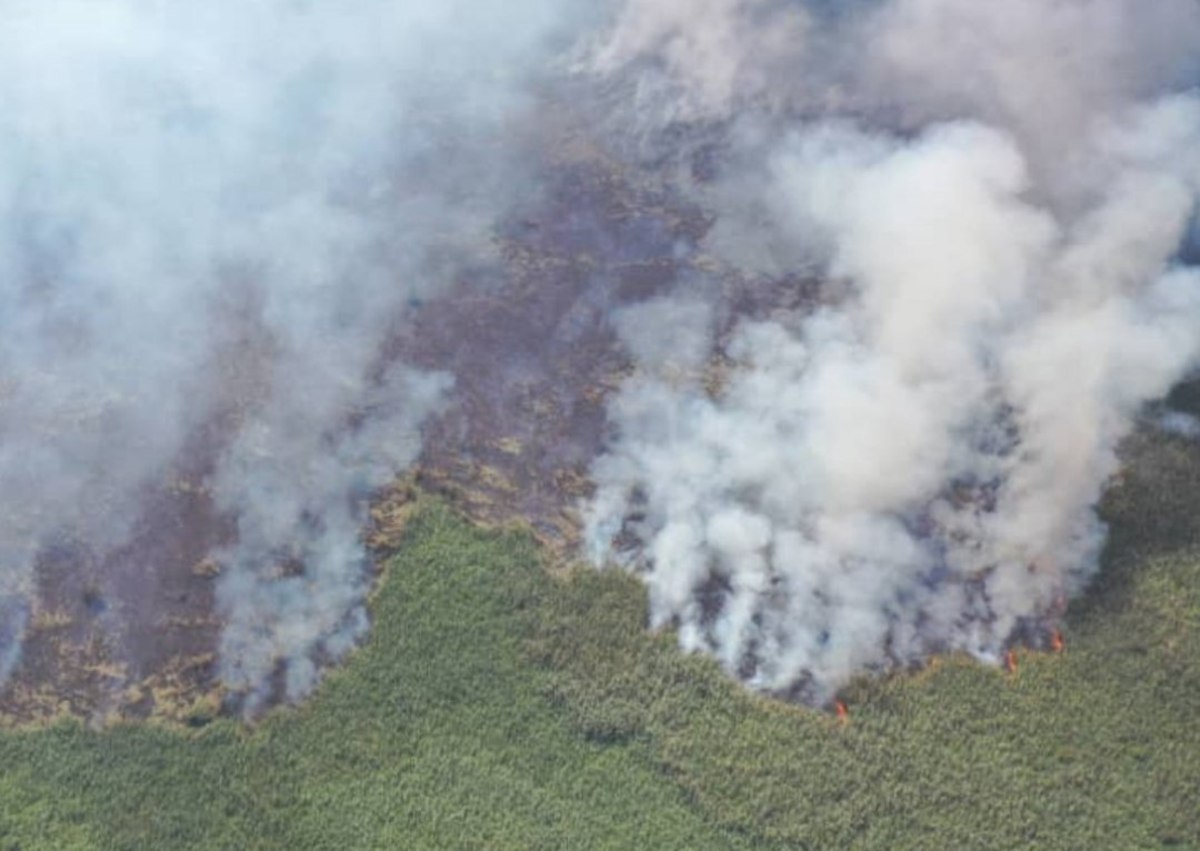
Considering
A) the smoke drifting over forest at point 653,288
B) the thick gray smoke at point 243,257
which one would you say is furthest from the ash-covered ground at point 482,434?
the thick gray smoke at point 243,257

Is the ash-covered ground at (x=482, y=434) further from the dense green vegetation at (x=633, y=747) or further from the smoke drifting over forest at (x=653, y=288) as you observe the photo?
the dense green vegetation at (x=633, y=747)

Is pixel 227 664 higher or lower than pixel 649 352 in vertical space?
lower

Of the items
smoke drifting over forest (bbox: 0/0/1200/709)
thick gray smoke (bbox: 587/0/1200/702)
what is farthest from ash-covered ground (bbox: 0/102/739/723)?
thick gray smoke (bbox: 587/0/1200/702)

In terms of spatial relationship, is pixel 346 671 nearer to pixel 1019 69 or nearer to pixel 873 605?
pixel 873 605

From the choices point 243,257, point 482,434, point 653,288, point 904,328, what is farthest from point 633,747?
point 243,257

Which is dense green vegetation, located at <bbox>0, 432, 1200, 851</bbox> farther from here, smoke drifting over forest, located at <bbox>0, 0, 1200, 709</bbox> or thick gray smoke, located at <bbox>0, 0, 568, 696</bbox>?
thick gray smoke, located at <bbox>0, 0, 568, 696</bbox>

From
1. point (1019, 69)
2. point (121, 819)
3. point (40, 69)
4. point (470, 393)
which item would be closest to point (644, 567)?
point (470, 393)
